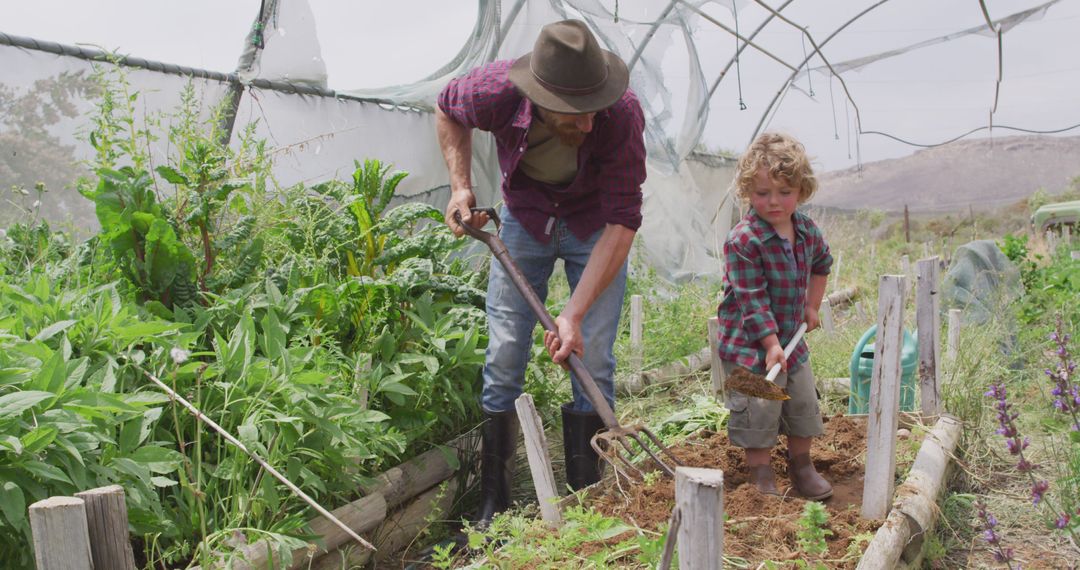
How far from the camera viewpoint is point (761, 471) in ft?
9.95

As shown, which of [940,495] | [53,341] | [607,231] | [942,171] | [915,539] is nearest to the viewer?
[53,341]

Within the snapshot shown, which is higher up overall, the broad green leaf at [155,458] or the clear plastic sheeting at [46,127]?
the clear plastic sheeting at [46,127]

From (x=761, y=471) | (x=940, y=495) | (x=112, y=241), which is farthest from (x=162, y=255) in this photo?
(x=940, y=495)

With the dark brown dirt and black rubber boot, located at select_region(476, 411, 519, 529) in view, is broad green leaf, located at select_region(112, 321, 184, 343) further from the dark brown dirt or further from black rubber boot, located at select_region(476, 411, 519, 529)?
the dark brown dirt

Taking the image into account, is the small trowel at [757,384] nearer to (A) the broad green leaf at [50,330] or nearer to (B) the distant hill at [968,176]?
(A) the broad green leaf at [50,330]

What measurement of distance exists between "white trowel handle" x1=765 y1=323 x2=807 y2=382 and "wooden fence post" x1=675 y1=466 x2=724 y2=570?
158cm

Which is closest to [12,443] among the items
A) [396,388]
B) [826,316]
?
[396,388]

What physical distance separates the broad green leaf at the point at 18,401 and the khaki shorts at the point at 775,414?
2141 millimetres

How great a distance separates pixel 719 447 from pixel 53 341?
249cm

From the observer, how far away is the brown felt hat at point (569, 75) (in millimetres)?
2670

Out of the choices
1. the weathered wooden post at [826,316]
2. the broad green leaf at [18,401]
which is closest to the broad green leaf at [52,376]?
the broad green leaf at [18,401]

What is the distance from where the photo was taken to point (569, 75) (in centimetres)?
269

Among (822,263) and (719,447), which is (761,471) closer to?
(719,447)

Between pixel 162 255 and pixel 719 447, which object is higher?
pixel 162 255
